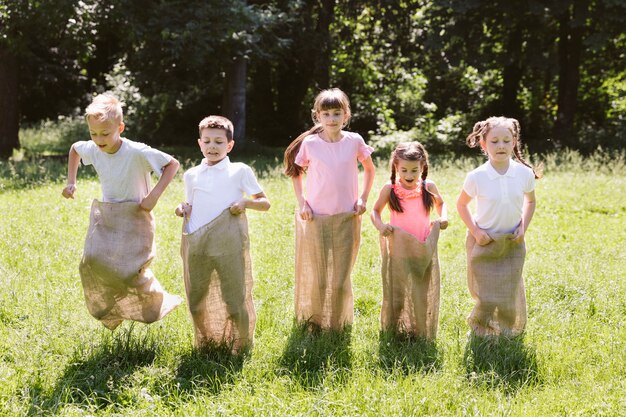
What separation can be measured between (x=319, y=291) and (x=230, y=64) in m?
13.3

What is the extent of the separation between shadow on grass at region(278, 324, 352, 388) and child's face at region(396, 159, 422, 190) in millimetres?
1221

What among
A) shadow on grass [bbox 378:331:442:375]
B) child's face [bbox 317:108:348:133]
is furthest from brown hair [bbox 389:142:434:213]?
shadow on grass [bbox 378:331:442:375]

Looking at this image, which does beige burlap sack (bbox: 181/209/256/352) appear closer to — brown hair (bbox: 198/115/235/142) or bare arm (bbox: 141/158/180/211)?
bare arm (bbox: 141/158/180/211)

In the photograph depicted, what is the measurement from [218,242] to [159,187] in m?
0.56

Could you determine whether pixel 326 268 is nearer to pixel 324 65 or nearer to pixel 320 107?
pixel 320 107

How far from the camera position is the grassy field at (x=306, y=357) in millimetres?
3910

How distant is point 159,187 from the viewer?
448 cm

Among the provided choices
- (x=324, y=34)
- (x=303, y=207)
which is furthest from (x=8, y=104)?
(x=303, y=207)

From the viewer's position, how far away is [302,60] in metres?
20.7

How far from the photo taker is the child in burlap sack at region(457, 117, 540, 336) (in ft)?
15.6

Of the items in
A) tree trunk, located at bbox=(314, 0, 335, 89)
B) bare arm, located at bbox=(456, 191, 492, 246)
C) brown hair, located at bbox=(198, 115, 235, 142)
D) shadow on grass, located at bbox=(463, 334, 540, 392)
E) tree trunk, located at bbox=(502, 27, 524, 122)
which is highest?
tree trunk, located at bbox=(314, 0, 335, 89)

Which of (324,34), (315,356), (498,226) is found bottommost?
(315,356)

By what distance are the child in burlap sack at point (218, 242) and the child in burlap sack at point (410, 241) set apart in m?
0.98

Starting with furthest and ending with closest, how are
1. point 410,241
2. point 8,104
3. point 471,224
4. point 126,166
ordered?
point 8,104 < point 471,224 < point 410,241 < point 126,166
